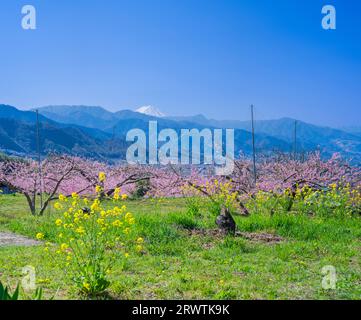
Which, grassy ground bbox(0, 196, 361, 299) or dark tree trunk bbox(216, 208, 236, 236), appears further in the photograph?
dark tree trunk bbox(216, 208, 236, 236)

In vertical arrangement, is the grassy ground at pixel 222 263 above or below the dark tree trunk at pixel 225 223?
below

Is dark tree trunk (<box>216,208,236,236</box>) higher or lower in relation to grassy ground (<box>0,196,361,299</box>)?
higher

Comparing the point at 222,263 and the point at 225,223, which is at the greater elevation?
the point at 225,223

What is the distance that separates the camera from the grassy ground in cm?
706

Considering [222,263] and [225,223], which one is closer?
[222,263]

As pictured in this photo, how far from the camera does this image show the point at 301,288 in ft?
24.0

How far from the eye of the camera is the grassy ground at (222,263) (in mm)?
7062

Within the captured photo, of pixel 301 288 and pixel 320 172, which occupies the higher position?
pixel 320 172

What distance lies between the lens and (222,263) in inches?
351

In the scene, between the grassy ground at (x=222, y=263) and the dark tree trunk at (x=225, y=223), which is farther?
the dark tree trunk at (x=225, y=223)
